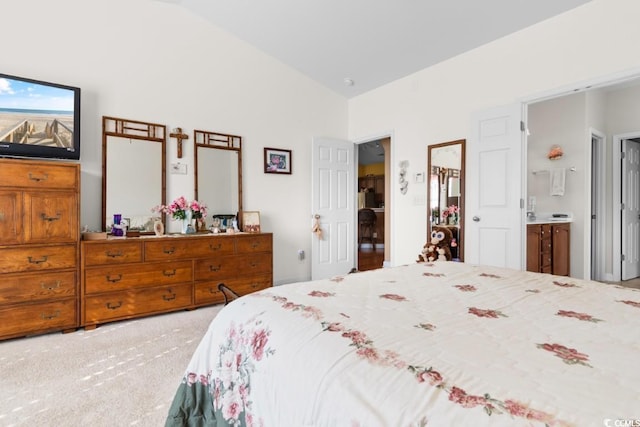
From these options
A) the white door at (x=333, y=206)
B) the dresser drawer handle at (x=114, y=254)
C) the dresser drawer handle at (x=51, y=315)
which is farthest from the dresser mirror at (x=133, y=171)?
the white door at (x=333, y=206)

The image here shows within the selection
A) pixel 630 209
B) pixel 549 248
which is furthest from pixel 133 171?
pixel 630 209

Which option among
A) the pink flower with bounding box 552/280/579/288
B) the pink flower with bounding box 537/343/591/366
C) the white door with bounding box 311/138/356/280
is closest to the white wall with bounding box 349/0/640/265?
the white door with bounding box 311/138/356/280

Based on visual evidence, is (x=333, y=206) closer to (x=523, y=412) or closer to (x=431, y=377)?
(x=431, y=377)

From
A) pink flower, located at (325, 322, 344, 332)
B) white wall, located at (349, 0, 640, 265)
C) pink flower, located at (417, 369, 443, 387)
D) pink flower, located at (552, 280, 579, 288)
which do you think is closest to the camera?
pink flower, located at (417, 369, 443, 387)

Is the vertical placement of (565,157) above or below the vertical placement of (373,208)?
above

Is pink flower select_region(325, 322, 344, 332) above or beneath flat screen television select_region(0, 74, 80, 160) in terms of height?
beneath

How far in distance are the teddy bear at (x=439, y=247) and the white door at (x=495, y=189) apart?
0.21 meters

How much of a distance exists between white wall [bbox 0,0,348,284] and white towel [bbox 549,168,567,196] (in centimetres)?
305

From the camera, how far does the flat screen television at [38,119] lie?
9.55 feet

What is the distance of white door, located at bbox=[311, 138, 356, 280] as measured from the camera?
4.99 metres

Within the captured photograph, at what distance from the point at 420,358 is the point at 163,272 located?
10.2 feet

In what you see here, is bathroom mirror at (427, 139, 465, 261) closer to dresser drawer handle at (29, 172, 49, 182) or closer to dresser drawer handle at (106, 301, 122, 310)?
dresser drawer handle at (106, 301, 122, 310)

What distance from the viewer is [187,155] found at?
4020 mm

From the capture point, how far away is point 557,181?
477cm
